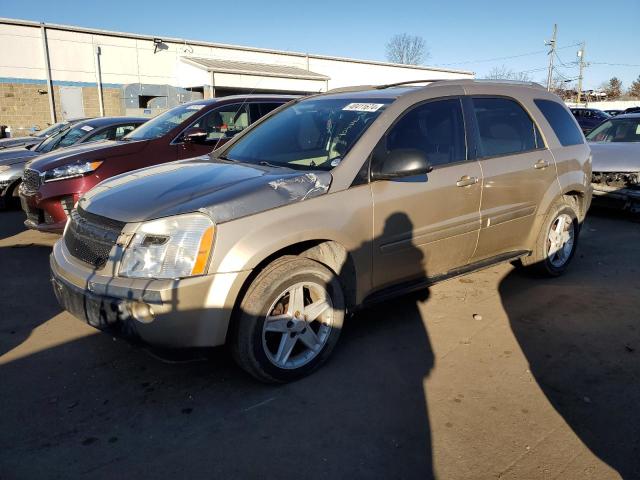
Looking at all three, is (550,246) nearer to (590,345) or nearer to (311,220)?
(590,345)

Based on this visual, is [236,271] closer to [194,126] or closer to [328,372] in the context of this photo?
[328,372]

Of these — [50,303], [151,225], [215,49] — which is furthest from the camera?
[215,49]

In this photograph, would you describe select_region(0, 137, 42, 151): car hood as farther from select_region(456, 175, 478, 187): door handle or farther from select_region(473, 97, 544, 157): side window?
select_region(456, 175, 478, 187): door handle

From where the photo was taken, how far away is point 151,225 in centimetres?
294

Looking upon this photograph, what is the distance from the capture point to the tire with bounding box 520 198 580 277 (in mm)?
5035

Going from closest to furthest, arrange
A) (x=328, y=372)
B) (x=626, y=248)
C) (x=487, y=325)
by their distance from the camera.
→ (x=328, y=372), (x=487, y=325), (x=626, y=248)

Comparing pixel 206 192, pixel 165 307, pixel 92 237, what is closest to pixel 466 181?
pixel 206 192

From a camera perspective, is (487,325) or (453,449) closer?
(453,449)

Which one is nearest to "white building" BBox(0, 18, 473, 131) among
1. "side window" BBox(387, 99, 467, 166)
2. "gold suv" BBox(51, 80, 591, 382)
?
"gold suv" BBox(51, 80, 591, 382)

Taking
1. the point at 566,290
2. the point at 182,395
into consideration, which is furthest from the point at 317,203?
the point at 566,290

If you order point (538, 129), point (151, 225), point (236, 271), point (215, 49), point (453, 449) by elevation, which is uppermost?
point (215, 49)

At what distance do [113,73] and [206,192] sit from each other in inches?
1089

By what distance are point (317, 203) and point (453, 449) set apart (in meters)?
1.64

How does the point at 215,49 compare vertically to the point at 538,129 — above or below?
above
